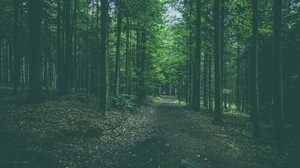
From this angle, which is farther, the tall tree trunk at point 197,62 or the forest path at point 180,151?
the tall tree trunk at point 197,62

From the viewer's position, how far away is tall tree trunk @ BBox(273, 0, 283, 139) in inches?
534

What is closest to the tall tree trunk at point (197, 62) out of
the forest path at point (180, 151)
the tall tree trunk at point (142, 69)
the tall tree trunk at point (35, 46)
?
the tall tree trunk at point (142, 69)

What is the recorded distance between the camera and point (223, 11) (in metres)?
22.3

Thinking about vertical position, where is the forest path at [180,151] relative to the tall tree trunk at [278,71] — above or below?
below

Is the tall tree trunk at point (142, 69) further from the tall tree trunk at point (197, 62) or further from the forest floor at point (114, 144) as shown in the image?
the forest floor at point (114, 144)

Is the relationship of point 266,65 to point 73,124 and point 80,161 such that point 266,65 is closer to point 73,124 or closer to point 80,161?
point 73,124

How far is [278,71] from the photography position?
13773 mm

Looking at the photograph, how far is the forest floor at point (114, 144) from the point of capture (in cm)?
916

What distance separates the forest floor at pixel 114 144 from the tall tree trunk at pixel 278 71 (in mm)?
999

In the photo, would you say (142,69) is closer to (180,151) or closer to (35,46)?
(35,46)

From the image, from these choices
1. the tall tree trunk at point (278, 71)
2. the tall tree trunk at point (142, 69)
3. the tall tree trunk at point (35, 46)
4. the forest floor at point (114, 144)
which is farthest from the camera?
the tall tree trunk at point (142, 69)

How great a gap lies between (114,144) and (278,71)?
9.05 m

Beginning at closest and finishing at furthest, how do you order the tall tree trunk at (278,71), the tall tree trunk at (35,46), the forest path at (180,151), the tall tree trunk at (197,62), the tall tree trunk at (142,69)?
the forest path at (180,151)
the tall tree trunk at (278,71)
the tall tree trunk at (35,46)
the tall tree trunk at (197,62)
the tall tree trunk at (142,69)

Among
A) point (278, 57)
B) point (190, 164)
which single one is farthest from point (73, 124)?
point (278, 57)
